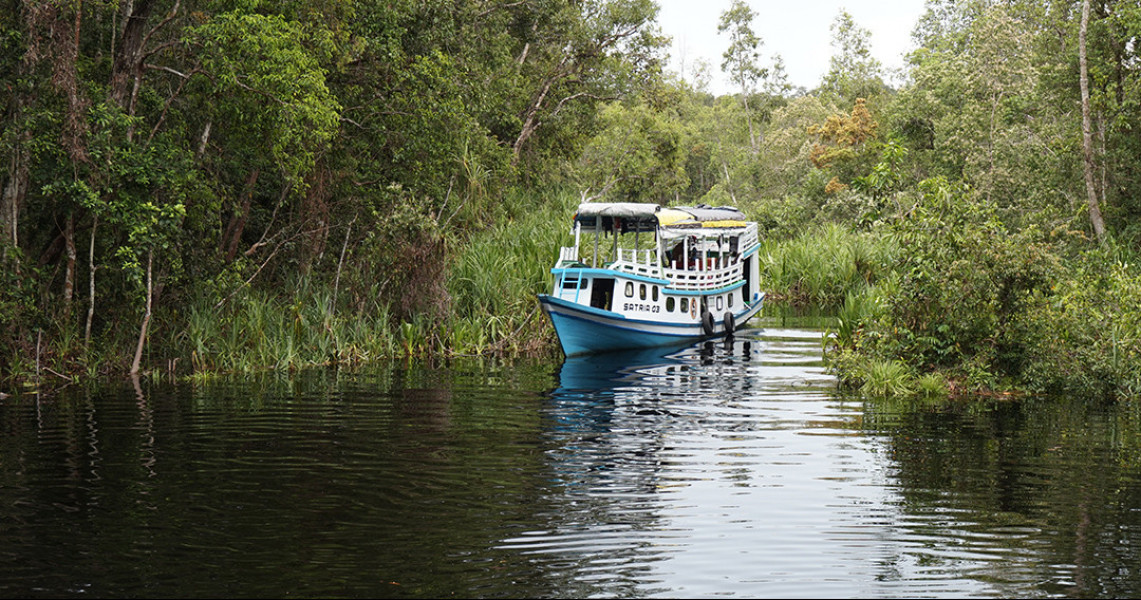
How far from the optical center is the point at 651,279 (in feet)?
98.4

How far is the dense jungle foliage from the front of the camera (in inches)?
774

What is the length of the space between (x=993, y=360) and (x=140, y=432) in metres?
13.2

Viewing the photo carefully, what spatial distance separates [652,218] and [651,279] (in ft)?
5.23

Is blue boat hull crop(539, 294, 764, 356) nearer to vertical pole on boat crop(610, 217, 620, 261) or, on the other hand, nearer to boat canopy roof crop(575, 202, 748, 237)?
vertical pole on boat crop(610, 217, 620, 261)

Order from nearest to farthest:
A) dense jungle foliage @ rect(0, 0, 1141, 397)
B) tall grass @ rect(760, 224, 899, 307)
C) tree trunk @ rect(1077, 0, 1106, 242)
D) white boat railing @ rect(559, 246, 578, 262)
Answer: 1. dense jungle foliage @ rect(0, 0, 1141, 397)
2. white boat railing @ rect(559, 246, 578, 262)
3. tree trunk @ rect(1077, 0, 1106, 242)
4. tall grass @ rect(760, 224, 899, 307)

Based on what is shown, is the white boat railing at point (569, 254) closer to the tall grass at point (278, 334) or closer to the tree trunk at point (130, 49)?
the tall grass at point (278, 334)

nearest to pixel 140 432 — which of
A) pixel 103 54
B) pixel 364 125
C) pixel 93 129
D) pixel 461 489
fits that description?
pixel 461 489

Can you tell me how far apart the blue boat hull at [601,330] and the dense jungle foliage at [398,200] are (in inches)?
39.5

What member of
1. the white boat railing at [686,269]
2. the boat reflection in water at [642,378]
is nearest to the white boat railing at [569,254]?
the white boat railing at [686,269]

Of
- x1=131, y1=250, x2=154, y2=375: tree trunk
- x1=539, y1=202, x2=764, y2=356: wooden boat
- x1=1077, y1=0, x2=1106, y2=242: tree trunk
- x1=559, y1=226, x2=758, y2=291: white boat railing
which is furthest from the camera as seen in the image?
x1=1077, y1=0, x2=1106, y2=242: tree trunk

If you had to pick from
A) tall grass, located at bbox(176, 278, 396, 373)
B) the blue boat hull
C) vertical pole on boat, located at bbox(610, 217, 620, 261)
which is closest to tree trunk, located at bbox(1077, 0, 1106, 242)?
the blue boat hull

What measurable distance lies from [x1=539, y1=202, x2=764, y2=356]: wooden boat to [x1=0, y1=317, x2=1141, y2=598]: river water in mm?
8387

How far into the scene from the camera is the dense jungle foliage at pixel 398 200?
1967 centimetres

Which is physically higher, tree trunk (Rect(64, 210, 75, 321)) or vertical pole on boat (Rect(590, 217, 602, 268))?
vertical pole on boat (Rect(590, 217, 602, 268))
